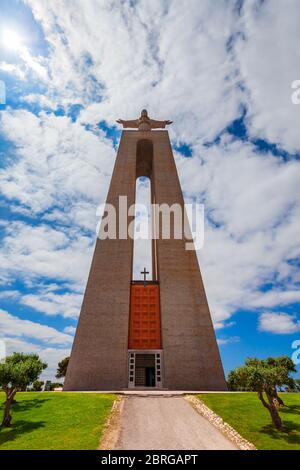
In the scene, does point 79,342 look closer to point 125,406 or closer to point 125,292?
point 125,292

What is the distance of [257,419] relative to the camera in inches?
442

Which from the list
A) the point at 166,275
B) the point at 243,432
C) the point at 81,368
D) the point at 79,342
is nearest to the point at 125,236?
the point at 166,275

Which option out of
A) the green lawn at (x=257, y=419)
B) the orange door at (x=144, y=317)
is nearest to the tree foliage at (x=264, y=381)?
the green lawn at (x=257, y=419)

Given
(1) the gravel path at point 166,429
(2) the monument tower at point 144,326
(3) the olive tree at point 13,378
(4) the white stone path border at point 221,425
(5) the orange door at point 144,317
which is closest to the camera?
(1) the gravel path at point 166,429

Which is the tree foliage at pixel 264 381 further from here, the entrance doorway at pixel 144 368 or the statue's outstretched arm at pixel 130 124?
the statue's outstretched arm at pixel 130 124

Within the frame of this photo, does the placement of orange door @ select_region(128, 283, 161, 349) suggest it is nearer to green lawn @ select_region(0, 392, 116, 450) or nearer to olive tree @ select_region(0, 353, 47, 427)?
green lawn @ select_region(0, 392, 116, 450)

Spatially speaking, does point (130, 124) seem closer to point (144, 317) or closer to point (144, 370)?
point (144, 317)

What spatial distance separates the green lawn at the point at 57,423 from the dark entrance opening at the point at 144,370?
9722 mm

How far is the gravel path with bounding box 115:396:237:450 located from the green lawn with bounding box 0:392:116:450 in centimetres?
94

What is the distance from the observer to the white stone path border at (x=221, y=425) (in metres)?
8.75

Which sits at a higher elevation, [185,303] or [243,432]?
[185,303]

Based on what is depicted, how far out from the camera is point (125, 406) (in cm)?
1322

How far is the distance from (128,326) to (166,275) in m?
5.31
